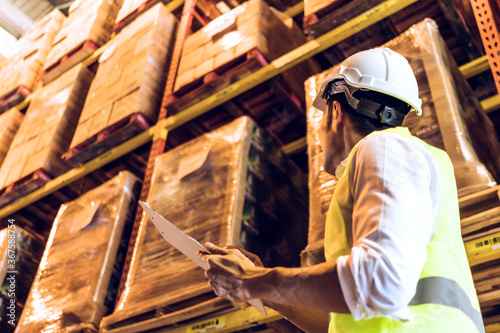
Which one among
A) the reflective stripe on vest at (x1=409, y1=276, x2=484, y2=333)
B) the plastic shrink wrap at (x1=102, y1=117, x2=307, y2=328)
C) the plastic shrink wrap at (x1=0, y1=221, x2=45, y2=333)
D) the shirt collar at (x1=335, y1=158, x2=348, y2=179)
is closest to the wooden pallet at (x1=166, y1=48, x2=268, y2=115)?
the plastic shrink wrap at (x1=102, y1=117, x2=307, y2=328)

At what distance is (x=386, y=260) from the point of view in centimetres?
97

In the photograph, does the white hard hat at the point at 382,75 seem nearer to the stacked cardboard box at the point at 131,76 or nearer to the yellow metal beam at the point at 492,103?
the yellow metal beam at the point at 492,103

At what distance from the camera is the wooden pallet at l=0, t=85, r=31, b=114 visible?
6668 millimetres

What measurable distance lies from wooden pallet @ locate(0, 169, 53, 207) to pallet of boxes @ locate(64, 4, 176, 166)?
314 mm

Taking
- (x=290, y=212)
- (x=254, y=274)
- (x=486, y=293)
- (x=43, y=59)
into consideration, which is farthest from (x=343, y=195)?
(x=43, y=59)

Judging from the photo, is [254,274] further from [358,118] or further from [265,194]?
[265,194]

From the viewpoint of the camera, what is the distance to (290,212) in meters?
3.66

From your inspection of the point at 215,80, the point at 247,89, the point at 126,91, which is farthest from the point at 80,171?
the point at 247,89

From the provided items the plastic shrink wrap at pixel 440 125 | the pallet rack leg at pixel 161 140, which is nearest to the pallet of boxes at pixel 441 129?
the plastic shrink wrap at pixel 440 125

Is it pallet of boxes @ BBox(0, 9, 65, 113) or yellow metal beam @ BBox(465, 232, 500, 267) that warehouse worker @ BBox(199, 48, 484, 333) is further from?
pallet of boxes @ BBox(0, 9, 65, 113)

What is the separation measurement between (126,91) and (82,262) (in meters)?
1.64

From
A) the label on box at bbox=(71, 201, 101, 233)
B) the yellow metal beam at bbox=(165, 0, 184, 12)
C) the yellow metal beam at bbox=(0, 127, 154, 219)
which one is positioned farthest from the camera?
the yellow metal beam at bbox=(165, 0, 184, 12)

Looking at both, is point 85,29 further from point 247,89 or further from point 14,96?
point 247,89

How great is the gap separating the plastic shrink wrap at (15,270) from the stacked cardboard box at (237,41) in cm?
202
